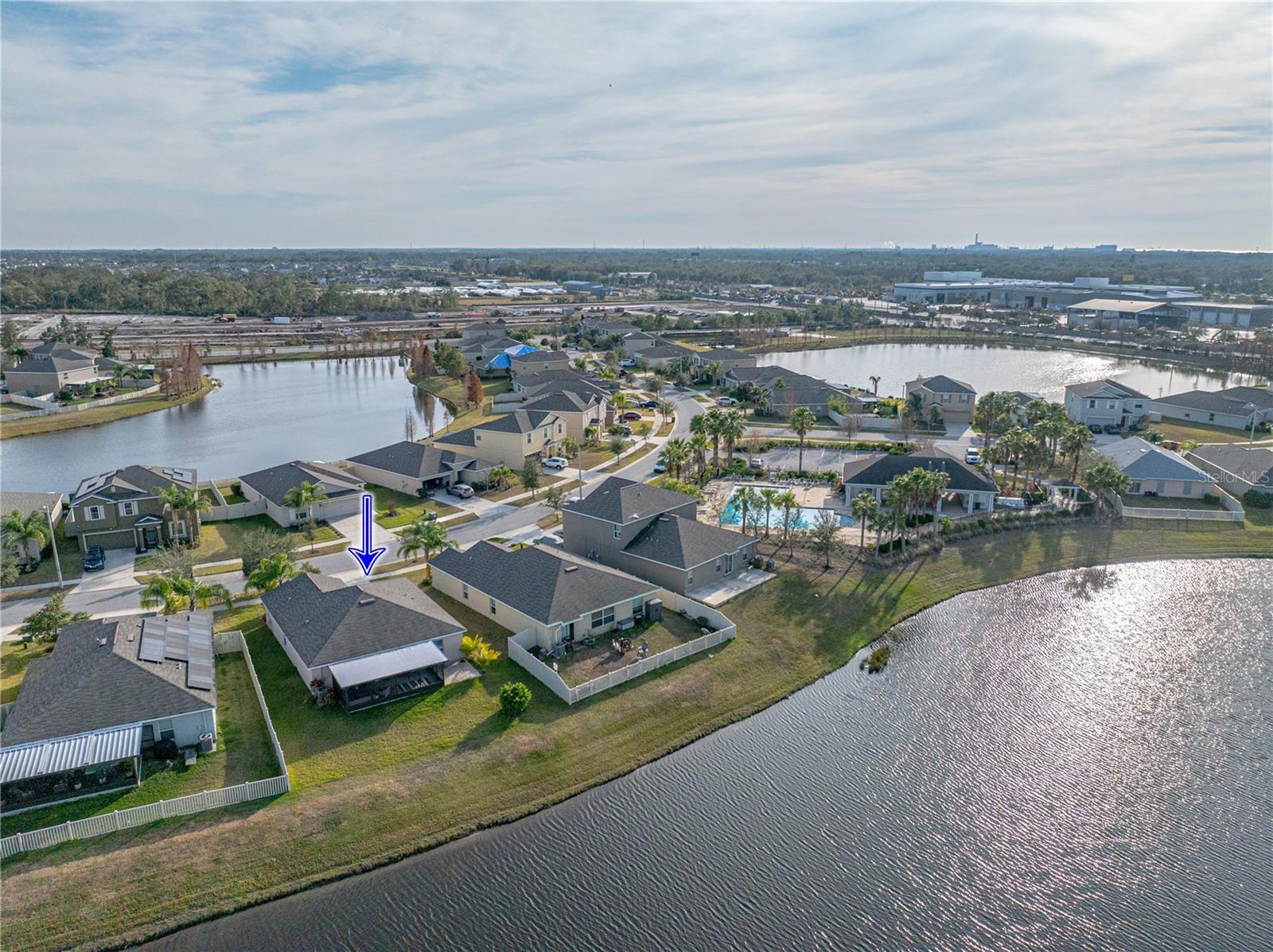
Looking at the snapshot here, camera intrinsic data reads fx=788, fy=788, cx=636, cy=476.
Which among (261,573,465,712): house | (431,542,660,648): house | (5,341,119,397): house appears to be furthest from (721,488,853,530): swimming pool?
(5,341,119,397): house

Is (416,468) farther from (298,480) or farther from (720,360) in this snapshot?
(720,360)

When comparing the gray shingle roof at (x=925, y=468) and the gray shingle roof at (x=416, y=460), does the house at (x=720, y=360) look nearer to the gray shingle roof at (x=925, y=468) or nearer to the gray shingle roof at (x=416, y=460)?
the gray shingle roof at (x=925, y=468)

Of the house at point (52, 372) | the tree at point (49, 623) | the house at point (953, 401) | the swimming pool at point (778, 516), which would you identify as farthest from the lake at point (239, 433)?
the house at point (953, 401)

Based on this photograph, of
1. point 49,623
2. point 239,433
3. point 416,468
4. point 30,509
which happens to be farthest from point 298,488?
point 239,433

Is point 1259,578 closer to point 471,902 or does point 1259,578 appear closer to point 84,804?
point 471,902

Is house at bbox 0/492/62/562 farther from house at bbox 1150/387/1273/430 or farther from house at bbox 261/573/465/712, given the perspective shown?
house at bbox 1150/387/1273/430

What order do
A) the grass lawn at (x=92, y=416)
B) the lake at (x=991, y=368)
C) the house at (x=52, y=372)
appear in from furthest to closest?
1. the lake at (x=991, y=368)
2. the house at (x=52, y=372)
3. the grass lawn at (x=92, y=416)

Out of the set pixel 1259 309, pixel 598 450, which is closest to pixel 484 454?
pixel 598 450
